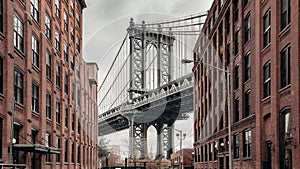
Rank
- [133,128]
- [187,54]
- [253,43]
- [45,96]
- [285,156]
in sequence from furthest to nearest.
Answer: [133,128] < [187,54] < [45,96] < [253,43] < [285,156]

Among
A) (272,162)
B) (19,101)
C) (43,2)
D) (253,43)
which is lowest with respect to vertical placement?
(272,162)

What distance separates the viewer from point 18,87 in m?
27.1

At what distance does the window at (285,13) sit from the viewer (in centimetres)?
2408

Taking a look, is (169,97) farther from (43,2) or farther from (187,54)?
(43,2)

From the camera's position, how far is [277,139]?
2531cm

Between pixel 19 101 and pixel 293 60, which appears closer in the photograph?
pixel 293 60

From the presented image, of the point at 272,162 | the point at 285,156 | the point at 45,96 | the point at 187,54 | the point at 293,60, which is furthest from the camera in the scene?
the point at 187,54

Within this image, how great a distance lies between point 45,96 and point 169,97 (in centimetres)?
3973

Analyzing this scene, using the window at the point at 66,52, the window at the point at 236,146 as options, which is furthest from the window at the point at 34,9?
the window at the point at 236,146

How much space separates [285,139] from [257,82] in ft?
19.5

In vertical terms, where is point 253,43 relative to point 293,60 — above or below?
above

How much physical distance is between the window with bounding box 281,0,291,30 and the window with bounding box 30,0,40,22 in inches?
611

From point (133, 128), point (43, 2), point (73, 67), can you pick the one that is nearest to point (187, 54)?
point (133, 128)

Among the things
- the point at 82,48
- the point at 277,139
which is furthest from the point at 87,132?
the point at 277,139
